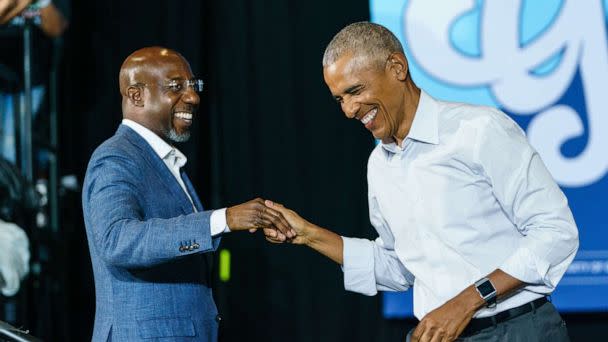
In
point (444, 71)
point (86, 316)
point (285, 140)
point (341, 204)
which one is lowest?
point (86, 316)

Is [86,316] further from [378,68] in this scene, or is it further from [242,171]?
[378,68]

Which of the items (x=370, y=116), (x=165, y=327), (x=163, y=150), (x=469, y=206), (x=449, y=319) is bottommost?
(x=165, y=327)

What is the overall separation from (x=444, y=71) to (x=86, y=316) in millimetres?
2181

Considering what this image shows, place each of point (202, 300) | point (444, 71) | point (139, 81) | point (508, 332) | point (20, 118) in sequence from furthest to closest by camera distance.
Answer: point (444, 71) < point (20, 118) < point (139, 81) < point (202, 300) < point (508, 332)

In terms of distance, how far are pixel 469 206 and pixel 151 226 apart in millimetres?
835

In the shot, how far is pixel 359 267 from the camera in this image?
2.68m

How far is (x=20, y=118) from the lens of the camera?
4.35 m

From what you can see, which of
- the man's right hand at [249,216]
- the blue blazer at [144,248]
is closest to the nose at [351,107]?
the man's right hand at [249,216]

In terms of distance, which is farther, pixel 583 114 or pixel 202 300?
pixel 583 114

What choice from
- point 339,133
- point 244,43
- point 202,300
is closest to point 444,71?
point 339,133

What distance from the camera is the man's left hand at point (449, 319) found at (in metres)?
2.23

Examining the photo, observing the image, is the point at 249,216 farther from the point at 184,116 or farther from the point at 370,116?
the point at 184,116

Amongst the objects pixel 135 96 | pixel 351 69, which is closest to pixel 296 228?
pixel 351 69

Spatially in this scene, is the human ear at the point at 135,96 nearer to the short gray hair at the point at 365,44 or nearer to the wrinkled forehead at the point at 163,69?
the wrinkled forehead at the point at 163,69
